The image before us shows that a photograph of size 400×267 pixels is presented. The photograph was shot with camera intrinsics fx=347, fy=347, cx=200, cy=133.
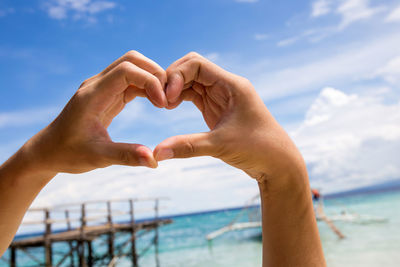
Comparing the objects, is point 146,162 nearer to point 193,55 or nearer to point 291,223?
point 193,55

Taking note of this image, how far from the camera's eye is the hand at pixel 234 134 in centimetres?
123

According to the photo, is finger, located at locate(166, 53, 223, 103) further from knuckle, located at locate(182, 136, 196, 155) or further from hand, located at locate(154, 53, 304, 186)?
knuckle, located at locate(182, 136, 196, 155)

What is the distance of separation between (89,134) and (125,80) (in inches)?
9.5

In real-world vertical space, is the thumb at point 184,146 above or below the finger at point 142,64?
below

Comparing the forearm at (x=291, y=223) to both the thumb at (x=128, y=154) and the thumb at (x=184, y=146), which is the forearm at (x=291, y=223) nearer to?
the thumb at (x=184, y=146)

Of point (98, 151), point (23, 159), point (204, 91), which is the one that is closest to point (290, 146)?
point (204, 91)

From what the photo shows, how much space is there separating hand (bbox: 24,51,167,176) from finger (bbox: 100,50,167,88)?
0.15 ft

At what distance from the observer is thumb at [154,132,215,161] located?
1.18 meters

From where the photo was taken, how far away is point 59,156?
51.3 inches

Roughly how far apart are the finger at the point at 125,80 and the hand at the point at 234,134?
98 millimetres

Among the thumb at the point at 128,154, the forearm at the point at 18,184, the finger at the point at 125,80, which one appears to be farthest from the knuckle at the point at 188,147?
the forearm at the point at 18,184

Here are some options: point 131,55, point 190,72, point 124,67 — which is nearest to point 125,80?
point 124,67

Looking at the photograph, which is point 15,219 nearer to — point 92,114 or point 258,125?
point 92,114

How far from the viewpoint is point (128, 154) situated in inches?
46.4
